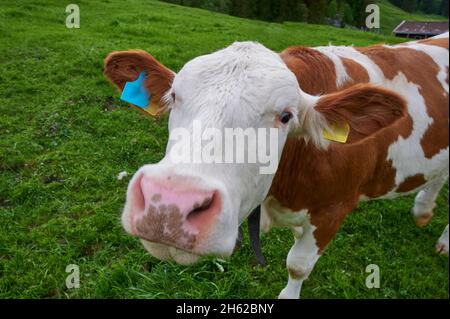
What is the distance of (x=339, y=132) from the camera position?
2.39 metres

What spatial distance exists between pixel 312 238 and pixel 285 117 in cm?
143

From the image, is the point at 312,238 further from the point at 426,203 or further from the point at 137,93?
the point at 426,203

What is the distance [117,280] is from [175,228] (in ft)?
7.44

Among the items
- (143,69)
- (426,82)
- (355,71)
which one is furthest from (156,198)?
(426,82)

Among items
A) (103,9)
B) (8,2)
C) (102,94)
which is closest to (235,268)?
(102,94)

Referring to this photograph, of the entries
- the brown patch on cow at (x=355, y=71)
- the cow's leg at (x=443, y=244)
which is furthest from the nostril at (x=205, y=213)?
the cow's leg at (x=443, y=244)

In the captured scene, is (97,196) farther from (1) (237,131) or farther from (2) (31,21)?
(2) (31,21)

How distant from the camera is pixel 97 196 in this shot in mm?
4770

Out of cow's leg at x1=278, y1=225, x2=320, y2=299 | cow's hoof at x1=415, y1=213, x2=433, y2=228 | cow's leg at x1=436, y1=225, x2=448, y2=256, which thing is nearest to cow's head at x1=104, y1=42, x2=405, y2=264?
cow's leg at x1=278, y1=225, x2=320, y2=299

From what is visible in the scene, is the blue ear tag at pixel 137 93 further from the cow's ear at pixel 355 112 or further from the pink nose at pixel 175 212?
the pink nose at pixel 175 212

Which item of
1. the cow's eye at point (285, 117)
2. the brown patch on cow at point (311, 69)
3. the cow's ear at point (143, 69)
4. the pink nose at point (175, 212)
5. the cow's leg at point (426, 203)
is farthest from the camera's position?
the cow's leg at point (426, 203)

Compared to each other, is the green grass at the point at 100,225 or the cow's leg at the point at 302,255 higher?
the cow's leg at the point at 302,255

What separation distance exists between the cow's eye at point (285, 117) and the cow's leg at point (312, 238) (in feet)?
3.88

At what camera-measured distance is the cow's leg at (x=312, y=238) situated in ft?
10.1
